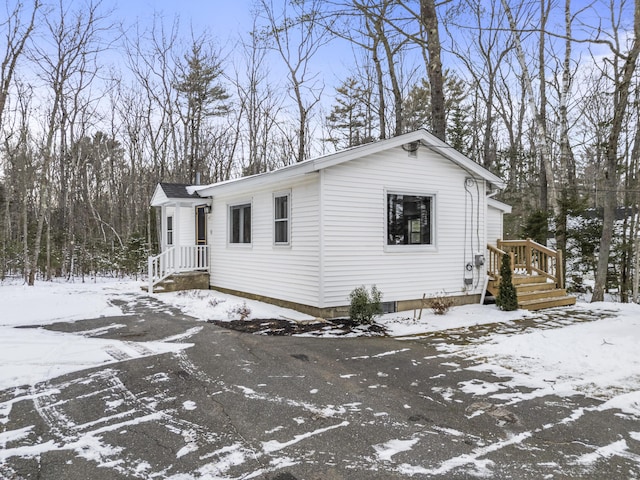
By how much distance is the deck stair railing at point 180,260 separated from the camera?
1124cm

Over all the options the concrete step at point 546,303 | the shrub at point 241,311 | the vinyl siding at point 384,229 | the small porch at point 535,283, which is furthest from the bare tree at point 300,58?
the concrete step at point 546,303

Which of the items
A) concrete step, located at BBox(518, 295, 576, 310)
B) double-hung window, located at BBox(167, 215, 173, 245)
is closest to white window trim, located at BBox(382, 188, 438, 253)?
concrete step, located at BBox(518, 295, 576, 310)

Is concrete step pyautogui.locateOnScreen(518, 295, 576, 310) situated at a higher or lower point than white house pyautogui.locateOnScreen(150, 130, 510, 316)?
lower

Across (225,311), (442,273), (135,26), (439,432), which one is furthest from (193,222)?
(135,26)

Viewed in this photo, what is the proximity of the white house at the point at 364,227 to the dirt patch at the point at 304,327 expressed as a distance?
0.52m

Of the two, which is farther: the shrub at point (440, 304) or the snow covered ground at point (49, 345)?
the shrub at point (440, 304)

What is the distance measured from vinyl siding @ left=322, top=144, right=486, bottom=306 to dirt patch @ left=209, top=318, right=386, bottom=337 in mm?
570

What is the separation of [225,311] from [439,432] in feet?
18.7

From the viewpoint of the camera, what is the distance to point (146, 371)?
14.6 ft

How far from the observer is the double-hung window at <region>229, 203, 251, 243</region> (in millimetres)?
9920

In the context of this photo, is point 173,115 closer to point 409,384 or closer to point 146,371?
point 146,371

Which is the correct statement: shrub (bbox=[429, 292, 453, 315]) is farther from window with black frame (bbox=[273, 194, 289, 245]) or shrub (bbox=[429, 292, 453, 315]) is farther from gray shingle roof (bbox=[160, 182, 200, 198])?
gray shingle roof (bbox=[160, 182, 200, 198])

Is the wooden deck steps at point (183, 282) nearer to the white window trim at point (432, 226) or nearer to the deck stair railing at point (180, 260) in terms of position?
the deck stair railing at point (180, 260)

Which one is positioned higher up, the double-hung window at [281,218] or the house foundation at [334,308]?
the double-hung window at [281,218]
